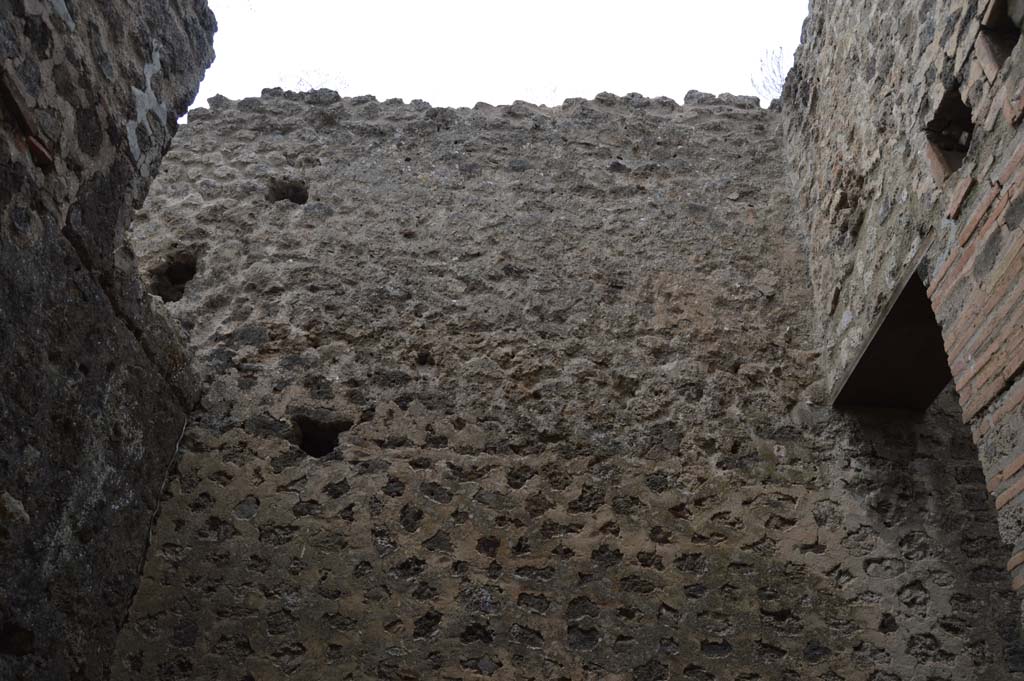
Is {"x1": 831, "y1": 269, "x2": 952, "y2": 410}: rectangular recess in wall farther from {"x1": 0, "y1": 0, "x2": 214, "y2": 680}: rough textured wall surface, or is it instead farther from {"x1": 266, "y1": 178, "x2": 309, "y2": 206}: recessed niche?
{"x1": 266, "y1": 178, "x2": 309, "y2": 206}: recessed niche

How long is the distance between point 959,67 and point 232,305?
3222 mm

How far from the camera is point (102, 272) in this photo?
3.04m

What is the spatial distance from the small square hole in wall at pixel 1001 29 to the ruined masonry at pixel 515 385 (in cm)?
1

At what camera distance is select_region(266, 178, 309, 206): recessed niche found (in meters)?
4.86

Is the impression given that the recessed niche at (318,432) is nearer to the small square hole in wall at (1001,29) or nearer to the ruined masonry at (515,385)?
the ruined masonry at (515,385)

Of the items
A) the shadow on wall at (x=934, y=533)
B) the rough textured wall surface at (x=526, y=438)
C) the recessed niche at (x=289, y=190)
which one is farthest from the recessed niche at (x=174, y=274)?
the shadow on wall at (x=934, y=533)

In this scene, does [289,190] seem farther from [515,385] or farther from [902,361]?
[902,361]

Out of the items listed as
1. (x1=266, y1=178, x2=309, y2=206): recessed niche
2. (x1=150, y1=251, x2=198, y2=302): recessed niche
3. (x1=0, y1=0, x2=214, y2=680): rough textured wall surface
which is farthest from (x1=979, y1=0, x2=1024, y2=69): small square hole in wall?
(x1=150, y1=251, x2=198, y2=302): recessed niche

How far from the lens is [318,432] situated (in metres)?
4.00

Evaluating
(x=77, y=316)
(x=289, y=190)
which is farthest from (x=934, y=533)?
(x=289, y=190)

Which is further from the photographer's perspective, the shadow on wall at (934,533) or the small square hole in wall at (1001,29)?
the shadow on wall at (934,533)

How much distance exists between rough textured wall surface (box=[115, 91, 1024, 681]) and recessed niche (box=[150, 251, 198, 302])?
0.01 m

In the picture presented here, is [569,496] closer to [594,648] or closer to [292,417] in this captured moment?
[594,648]

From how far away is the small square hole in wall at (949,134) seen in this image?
2.91m
